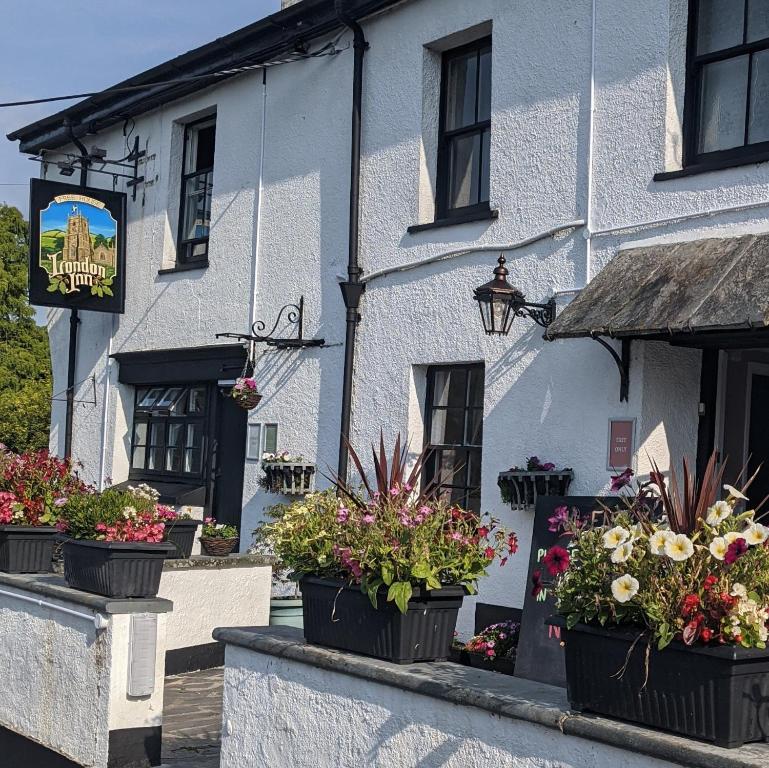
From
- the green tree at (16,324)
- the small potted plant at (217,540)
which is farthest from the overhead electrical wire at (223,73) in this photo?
the green tree at (16,324)

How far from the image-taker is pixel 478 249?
9234 millimetres

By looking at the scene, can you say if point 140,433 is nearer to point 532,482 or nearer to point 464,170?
point 464,170

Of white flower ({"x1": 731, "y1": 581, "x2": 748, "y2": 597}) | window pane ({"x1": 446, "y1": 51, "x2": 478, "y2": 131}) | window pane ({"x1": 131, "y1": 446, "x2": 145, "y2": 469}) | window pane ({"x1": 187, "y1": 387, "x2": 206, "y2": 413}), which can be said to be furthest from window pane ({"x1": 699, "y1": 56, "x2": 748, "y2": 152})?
window pane ({"x1": 131, "y1": 446, "x2": 145, "y2": 469})

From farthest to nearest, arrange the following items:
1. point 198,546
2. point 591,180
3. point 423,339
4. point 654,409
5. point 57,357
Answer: point 57,357
point 198,546
point 423,339
point 591,180
point 654,409

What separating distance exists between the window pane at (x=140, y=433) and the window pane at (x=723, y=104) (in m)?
7.82

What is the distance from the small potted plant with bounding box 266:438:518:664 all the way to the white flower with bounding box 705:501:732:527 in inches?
57.5

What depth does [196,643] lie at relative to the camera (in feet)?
32.0

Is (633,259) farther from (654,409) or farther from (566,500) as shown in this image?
(566,500)

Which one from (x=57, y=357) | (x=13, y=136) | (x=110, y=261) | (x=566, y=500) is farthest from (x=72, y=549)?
(x=13, y=136)

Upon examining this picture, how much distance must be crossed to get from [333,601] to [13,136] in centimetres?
1220

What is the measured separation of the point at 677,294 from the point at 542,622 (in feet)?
7.18

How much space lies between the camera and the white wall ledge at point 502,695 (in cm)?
358

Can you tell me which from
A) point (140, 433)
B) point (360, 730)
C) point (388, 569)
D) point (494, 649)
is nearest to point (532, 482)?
point (494, 649)

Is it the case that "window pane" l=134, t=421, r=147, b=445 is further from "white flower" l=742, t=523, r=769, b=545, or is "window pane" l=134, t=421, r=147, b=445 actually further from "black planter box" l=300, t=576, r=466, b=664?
"white flower" l=742, t=523, r=769, b=545
